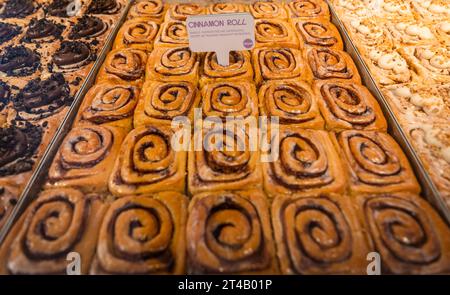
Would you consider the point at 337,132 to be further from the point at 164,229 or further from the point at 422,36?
the point at 422,36

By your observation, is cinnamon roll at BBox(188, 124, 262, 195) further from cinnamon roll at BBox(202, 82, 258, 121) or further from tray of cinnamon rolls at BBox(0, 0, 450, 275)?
cinnamon roll at BBox(202, 82, 258, 121)

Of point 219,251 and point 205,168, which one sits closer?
point 219,251

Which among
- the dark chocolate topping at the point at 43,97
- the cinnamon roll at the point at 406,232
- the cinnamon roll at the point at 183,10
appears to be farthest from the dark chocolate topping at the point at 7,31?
the cinnamon roll at the point at 406,232

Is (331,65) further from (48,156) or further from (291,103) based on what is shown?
(48,156)

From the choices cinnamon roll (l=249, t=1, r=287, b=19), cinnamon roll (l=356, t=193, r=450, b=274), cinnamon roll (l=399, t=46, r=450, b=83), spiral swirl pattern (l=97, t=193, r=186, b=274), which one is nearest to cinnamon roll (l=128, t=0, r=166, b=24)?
cinnamon roll (l=249, t=1, r=287, b=19)

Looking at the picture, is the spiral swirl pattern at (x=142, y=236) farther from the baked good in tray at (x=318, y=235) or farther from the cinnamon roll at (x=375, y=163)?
the cinnamon roll at (x=375, y=163)

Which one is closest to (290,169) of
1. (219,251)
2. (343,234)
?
(343,234)
